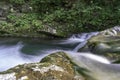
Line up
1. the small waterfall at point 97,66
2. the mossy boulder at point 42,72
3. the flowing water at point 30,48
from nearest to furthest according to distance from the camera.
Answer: the mossy boulder at point 42,72, the small waterfall at point 97,66, the flowing water at point 30,48

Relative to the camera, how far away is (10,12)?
1109cm

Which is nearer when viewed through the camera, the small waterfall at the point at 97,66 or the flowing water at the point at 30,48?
the small waterfall at the point at 97,66

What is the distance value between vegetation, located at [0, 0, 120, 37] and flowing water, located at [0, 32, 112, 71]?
2.06 ft

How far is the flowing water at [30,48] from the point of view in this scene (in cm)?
790

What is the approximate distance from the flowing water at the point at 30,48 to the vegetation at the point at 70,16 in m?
0.63

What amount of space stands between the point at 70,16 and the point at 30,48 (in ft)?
8.38

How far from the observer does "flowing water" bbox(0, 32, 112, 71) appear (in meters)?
7.90

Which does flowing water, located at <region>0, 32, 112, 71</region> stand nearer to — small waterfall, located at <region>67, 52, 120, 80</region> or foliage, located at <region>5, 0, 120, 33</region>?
foliage, located at <region>5, 0, 120, 33</region>

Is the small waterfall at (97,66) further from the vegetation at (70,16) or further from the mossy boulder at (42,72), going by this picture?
the vegetation at (70,16)

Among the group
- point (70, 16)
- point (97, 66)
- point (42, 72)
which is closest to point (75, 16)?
point (70, 16)

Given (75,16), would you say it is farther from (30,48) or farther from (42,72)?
(42,72)

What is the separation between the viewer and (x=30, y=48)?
894 cm

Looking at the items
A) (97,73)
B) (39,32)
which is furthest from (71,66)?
(39,32)

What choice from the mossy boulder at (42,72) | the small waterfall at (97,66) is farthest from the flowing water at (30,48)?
the mossy boulder at (42,72)
